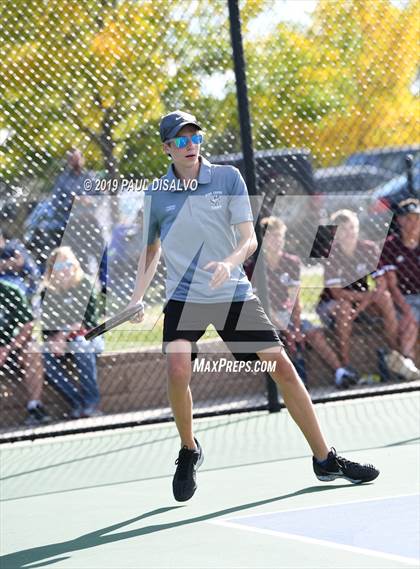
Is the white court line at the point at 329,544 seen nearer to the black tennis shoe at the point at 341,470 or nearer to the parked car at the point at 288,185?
the black tennis shoe at the point at 341,470

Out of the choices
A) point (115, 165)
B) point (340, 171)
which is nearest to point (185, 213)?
point (115, 165)

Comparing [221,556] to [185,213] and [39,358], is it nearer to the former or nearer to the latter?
[185,213]

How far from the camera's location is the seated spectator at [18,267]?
28.1 ft

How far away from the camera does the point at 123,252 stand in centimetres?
873

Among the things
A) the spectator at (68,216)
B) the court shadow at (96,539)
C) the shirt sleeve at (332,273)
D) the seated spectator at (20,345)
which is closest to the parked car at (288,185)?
the shirt sleeve at (332,273)

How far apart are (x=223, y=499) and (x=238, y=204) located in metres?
1.48

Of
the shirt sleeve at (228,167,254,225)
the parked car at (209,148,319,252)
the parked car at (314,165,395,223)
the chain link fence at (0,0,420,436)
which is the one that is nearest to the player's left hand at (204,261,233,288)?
the shirt sleeve at (228,167,254,225)

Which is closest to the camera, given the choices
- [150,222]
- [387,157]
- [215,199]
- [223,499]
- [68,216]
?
[215,199]

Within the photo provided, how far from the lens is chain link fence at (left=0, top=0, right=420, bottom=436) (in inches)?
334

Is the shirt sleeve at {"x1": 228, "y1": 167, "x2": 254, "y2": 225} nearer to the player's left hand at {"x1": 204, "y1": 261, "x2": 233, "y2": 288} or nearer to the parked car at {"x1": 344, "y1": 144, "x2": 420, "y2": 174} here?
the player's left hand at {"x1": 204, "y1": 261, "x2": 233, "y2": 288}

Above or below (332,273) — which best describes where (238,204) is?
below

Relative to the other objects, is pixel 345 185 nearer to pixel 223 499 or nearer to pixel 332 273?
pixel 332 273

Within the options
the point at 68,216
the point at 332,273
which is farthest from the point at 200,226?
the point at 332,273

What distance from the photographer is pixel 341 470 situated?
6.08 metres
